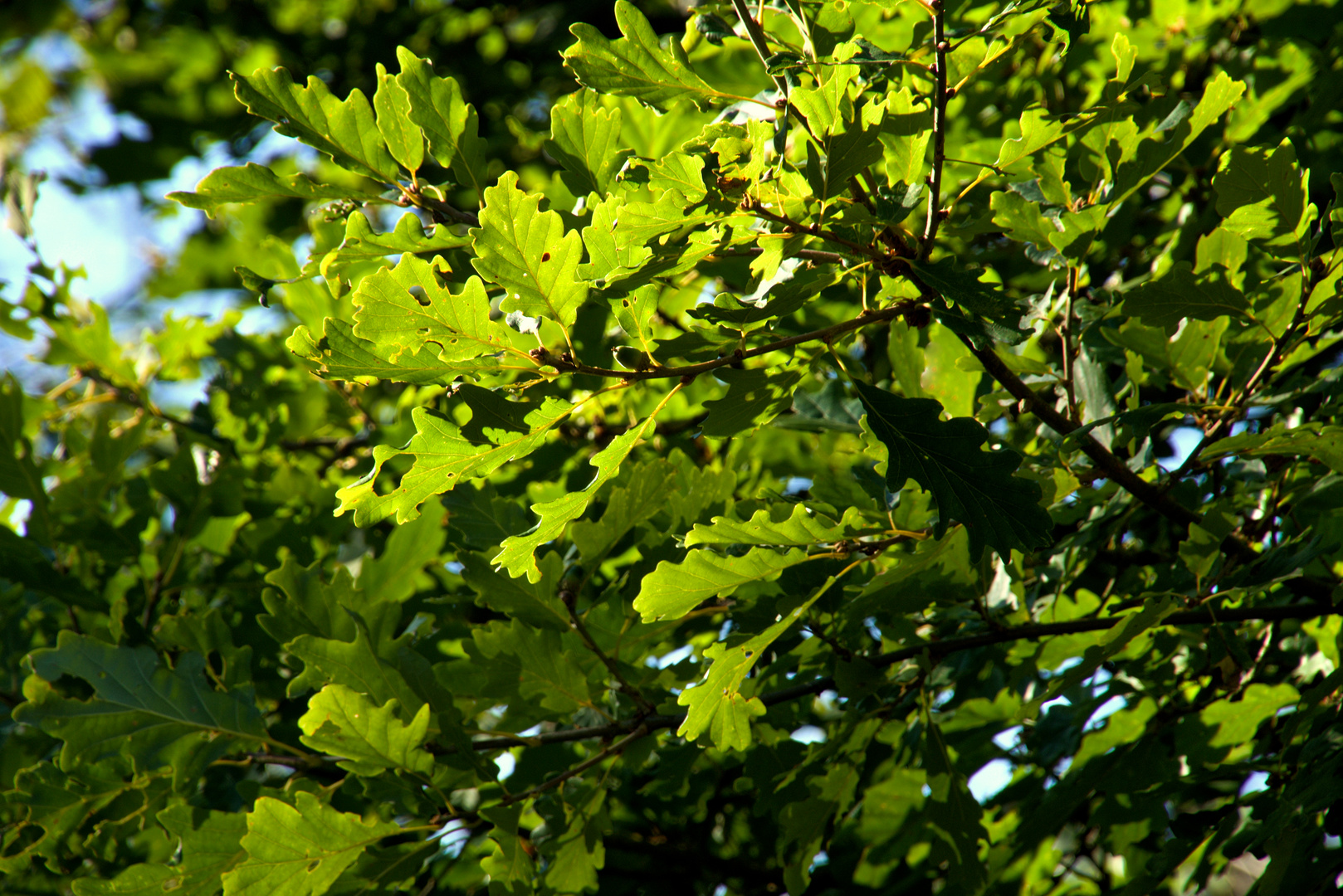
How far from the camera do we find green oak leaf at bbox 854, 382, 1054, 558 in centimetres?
114

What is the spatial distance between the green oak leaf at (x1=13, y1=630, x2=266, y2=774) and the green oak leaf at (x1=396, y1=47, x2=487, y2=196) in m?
0.90

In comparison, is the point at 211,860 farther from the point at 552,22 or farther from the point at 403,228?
the point at 552,22

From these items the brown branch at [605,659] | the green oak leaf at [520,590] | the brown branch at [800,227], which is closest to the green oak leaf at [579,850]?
the brown branch at [605,659]

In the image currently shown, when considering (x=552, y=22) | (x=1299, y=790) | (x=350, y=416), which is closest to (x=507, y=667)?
(x=1299, y=790)

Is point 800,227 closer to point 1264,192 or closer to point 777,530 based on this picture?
point 777,530

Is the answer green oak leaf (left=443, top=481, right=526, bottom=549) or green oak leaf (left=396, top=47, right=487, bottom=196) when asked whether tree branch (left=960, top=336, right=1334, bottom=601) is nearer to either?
green oak leaf (left=396, top=47, right=487, bottom=196)

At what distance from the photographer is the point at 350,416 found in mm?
2654

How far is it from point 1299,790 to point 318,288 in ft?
7.06

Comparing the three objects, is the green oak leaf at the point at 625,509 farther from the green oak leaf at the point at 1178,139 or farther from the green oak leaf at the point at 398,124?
the green oak leaf at the point at 1178,139

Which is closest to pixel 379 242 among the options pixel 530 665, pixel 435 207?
pixel 435 207

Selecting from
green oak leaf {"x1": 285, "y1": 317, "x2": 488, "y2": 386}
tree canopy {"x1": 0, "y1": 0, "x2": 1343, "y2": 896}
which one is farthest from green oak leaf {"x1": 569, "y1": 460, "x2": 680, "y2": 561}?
green oak leaf {"x1": 285, "y1": 317, "x2": 488, "y2": 386}

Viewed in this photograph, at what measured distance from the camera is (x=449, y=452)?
1.10 metres

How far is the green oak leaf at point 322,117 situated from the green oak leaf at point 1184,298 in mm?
930

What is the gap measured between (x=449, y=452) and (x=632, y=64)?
0.48 metres
